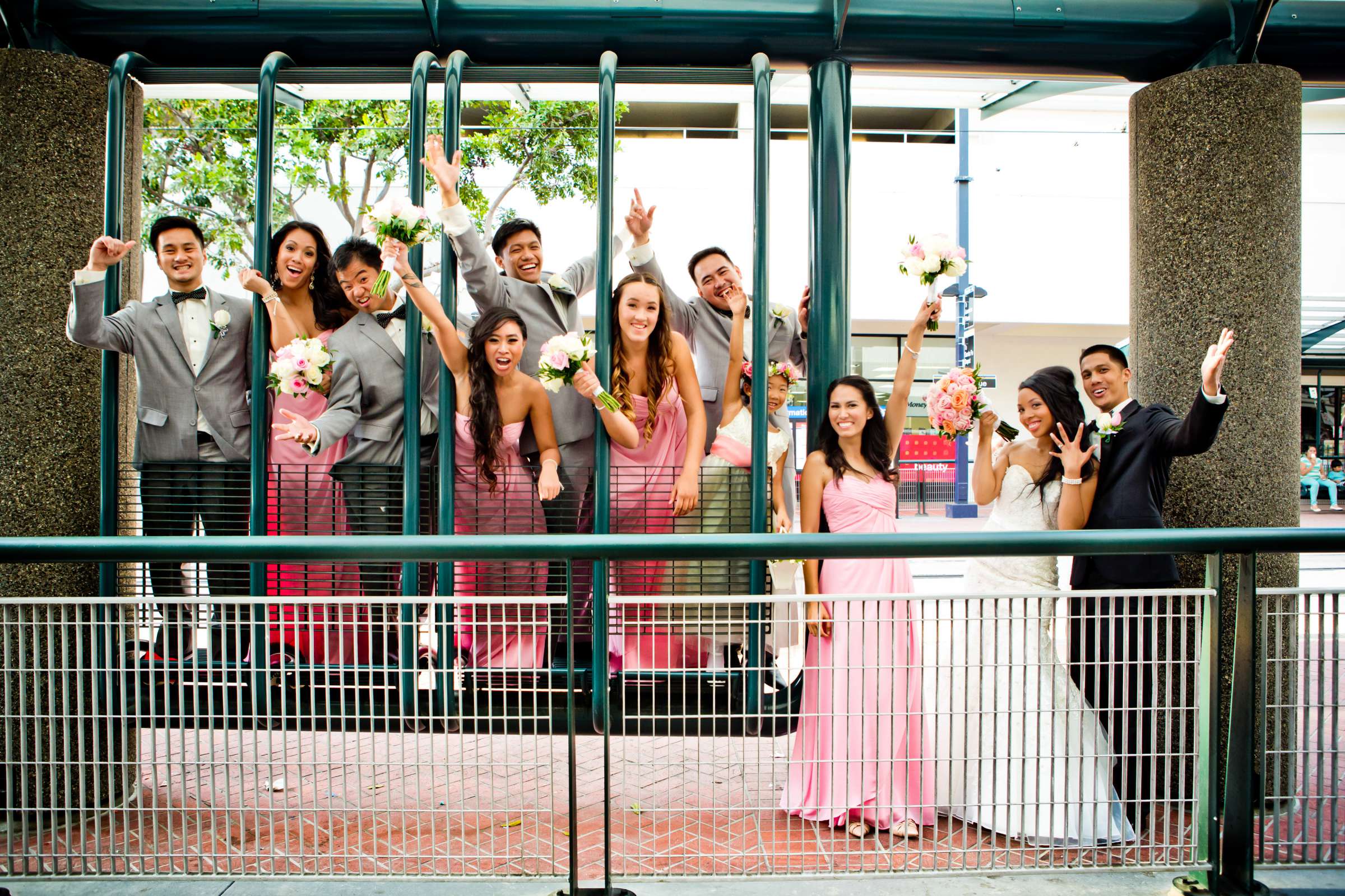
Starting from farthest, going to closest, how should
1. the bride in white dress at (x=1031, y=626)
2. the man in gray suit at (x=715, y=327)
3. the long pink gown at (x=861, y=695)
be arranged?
the man in gray suit at (x=715, y=327) → the bride in white dress at (x=1031, y=626) → the long pink gown at (x=861, y=695)

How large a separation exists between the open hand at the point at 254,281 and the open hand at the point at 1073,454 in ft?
10.6

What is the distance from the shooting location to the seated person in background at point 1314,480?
2216 centimetres

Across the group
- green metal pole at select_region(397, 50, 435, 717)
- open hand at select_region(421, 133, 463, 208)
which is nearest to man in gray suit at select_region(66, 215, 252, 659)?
green metal pole at select_region(397, 50, 435, 717)

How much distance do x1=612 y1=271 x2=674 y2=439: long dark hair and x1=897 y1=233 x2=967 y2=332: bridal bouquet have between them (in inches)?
41.2

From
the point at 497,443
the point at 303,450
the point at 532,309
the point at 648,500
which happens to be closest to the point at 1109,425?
the point at 648,500

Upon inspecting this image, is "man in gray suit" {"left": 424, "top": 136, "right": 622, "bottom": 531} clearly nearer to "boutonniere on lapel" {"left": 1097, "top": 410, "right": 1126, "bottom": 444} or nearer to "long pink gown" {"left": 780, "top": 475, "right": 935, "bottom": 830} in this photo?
"long pink gown" {"left": 780, "top": 475, "right": 935, "bottom": 830}

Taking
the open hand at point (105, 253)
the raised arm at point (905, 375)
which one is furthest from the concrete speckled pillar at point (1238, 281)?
the open hand at point (105, 253)

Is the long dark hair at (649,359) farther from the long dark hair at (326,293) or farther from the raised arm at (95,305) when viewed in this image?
the raised arm at (95,305)

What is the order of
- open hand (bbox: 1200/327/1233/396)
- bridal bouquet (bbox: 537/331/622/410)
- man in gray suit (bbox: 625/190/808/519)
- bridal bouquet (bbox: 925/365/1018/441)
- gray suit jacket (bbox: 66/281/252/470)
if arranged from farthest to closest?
man in gray suit (bbox: 625/190/808/519) < bridal bouquet (bbox: 925/365/1018/441) < gray suit jacket (bbox: 66/281/252/470) < bridal bouquet (bbox: 537/331/622/410) < open hand (bbox: 1200/327/1233/396)

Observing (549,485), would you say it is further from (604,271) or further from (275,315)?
(275,315)

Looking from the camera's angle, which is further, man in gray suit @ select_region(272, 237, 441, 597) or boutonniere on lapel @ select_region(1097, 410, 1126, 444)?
man in gray suit @ select_region(272, 237, 441, 597)

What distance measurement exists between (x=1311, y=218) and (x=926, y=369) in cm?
883

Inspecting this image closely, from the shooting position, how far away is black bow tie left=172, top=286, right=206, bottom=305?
402cm

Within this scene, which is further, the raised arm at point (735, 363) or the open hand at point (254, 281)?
the raised arm at point (735, 363)
